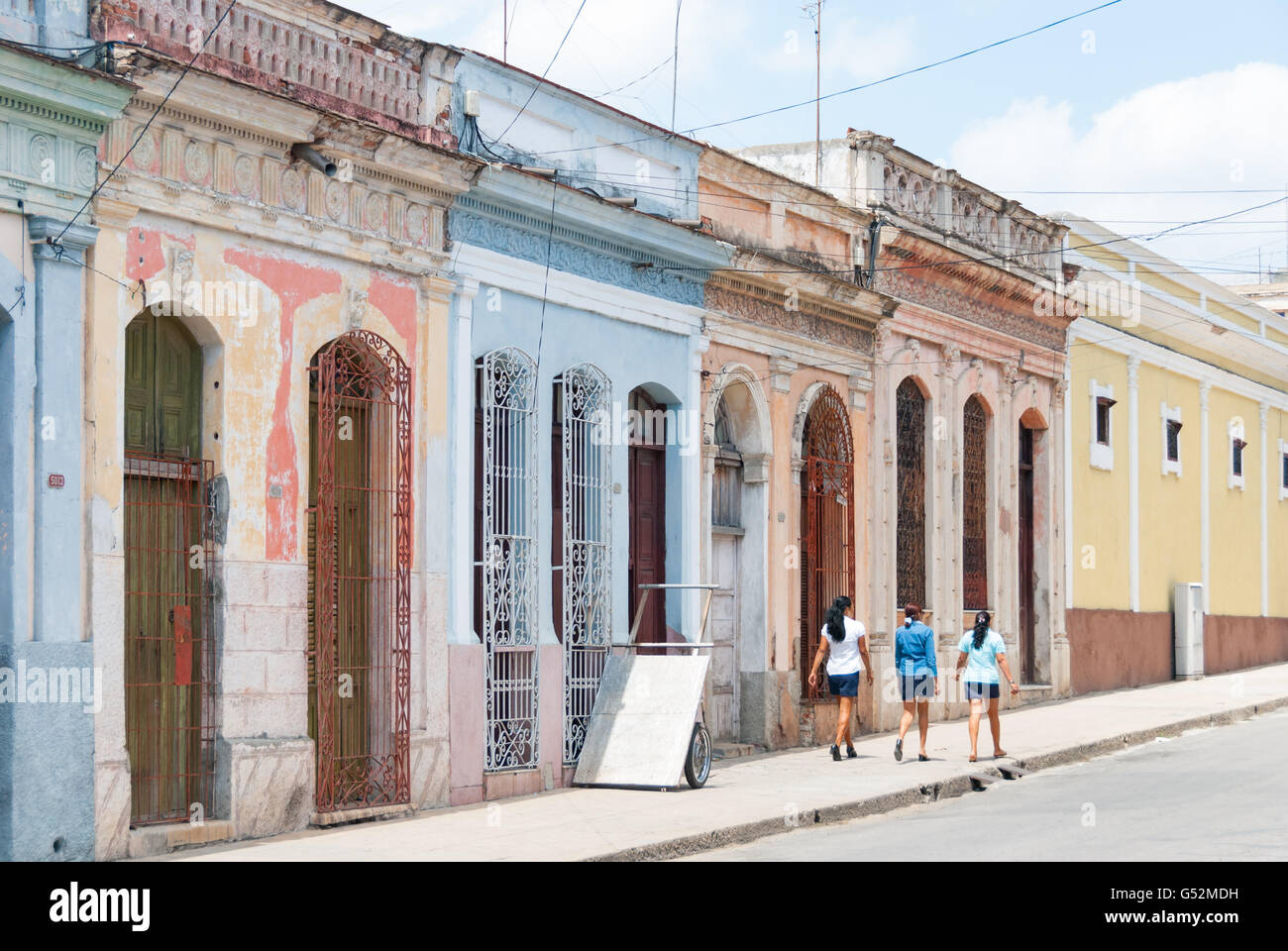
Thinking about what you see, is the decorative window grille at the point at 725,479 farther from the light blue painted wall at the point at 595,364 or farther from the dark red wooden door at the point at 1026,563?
the dark red wooden door at the point at 1026,563

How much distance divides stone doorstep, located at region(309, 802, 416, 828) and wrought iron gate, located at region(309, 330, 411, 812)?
0.49 ft

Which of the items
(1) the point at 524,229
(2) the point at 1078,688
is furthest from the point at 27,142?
(2) the point at 1078,688

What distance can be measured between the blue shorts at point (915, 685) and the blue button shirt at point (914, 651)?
3cm

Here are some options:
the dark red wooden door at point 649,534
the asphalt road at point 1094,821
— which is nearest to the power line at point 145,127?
the asphalt road at point 1094,821

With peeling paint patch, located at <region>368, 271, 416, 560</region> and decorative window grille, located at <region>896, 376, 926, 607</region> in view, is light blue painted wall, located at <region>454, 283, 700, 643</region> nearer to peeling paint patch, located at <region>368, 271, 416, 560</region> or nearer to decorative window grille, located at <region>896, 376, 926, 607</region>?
peeling paint patch, located at <region>368, 271, 416, 560</region>

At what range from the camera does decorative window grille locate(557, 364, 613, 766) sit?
14.1m

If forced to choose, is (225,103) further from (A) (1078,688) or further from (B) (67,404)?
(A) (1078,688)

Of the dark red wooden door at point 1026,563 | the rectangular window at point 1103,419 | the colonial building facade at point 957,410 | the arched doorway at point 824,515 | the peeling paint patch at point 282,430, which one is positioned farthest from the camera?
the rectangular window at point 1103,419

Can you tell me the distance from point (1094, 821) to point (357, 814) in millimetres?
4765

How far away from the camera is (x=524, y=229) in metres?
13.7

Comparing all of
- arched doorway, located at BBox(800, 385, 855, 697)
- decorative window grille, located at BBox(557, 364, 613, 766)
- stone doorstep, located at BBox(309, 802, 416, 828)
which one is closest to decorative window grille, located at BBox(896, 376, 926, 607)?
arched doorway, located at BBox(800, 385, 855, 697)

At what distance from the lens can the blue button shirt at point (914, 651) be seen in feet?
50.4

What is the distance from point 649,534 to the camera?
15.7 metres

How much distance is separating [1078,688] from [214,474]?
50.6 ft
